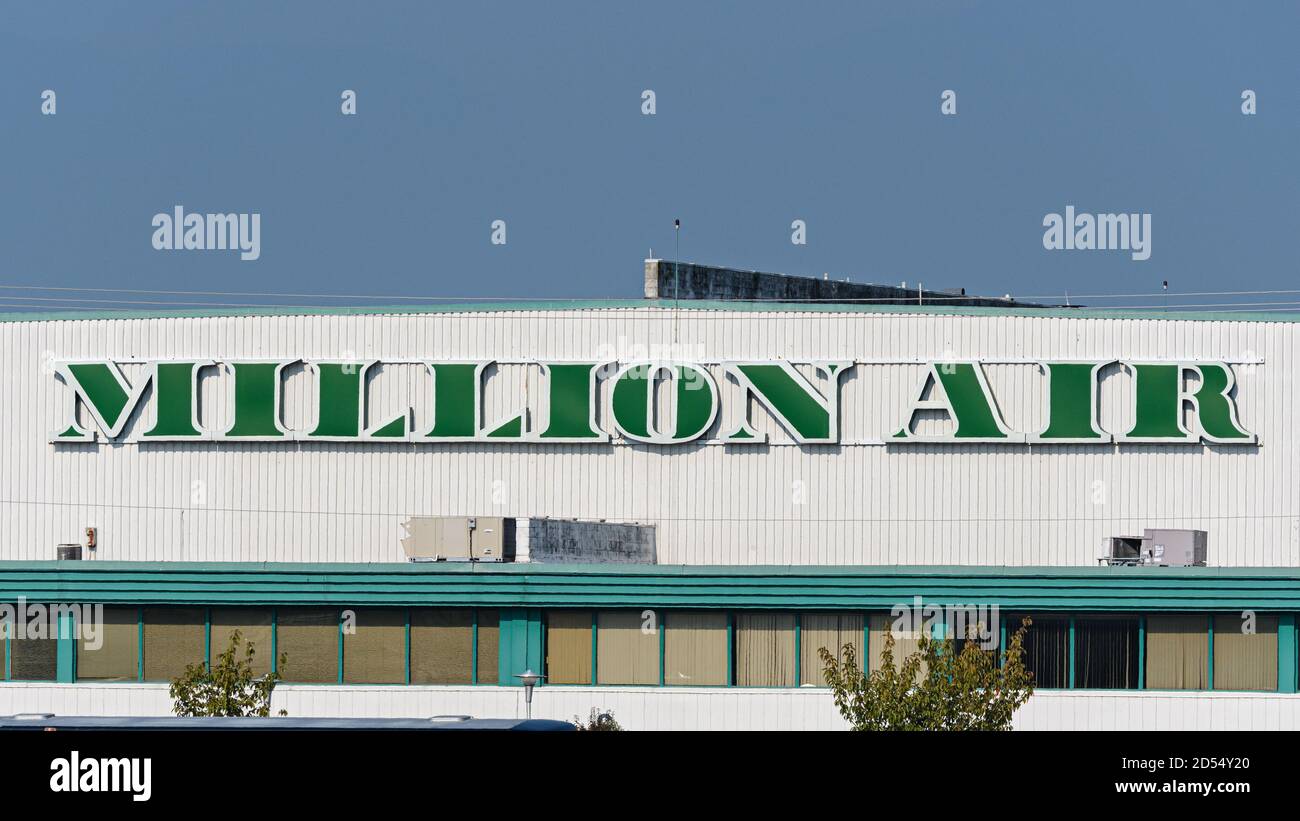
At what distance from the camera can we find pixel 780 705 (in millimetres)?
40000

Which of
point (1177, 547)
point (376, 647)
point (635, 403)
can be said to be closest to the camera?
point (376, 647)

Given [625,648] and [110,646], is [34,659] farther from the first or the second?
[625,648]

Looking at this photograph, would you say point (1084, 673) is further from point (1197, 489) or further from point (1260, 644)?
point (1197, 489)

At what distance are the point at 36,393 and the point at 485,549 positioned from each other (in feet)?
51.7

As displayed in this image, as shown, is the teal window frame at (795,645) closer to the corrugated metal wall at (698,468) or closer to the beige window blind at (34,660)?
the beige window blind at (34,660)

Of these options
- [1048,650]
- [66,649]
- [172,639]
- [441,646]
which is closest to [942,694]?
[1048,650]

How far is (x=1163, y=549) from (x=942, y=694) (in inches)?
510

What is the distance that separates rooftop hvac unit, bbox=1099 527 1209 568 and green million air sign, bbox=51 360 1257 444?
3.48 meters

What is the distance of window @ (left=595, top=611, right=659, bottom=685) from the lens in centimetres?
4053

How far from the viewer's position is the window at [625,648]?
133ft

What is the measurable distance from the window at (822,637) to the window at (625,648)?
353 cm

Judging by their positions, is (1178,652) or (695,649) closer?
(1178,652)

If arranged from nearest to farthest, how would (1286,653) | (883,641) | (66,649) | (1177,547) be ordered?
(1286,653), (883,641), (66,649), (1177,547)

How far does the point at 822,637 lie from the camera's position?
1593 inches
